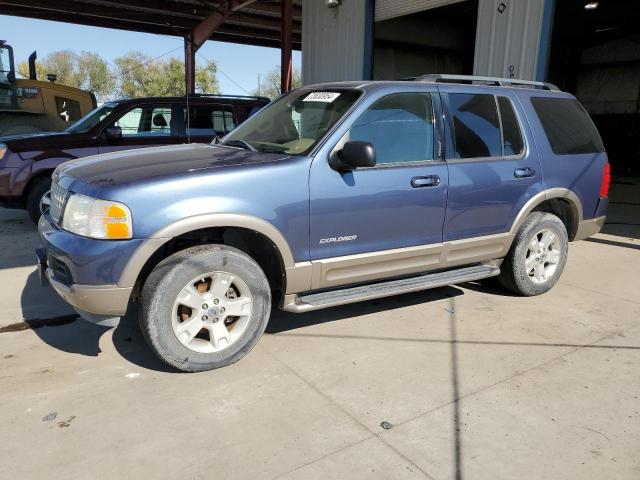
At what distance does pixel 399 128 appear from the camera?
3939mm

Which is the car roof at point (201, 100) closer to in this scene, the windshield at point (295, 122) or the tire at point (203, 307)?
the windshield at point (295, 122)

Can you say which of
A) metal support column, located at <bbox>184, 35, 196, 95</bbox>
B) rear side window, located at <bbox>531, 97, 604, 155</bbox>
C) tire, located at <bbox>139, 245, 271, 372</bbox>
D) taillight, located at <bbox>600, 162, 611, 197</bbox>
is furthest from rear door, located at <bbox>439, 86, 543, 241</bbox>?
metal support column, located at <bbox>184, 35, 196, 95</bbox>

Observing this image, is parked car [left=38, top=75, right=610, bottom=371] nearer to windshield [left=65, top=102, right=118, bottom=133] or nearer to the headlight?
the headlight

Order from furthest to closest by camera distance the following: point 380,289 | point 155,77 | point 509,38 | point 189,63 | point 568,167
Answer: point 155,77 < point 189,63 < point 509,38 < point 568,167 < point 380,289

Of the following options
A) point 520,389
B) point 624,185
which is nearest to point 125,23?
point 624,185

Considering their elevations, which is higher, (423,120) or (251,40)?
(251,40)

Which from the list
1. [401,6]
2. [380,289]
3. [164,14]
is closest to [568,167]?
[380,289]

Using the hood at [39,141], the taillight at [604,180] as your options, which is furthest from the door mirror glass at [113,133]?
the taillight at [604,180]

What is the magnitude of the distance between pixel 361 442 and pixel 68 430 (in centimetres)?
153

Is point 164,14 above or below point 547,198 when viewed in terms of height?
above

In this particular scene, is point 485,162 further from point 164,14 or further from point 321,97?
point 164,14

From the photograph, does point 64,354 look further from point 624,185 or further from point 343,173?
point 624,185

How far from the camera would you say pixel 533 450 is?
8.67 feet

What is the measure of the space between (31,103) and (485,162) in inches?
461
